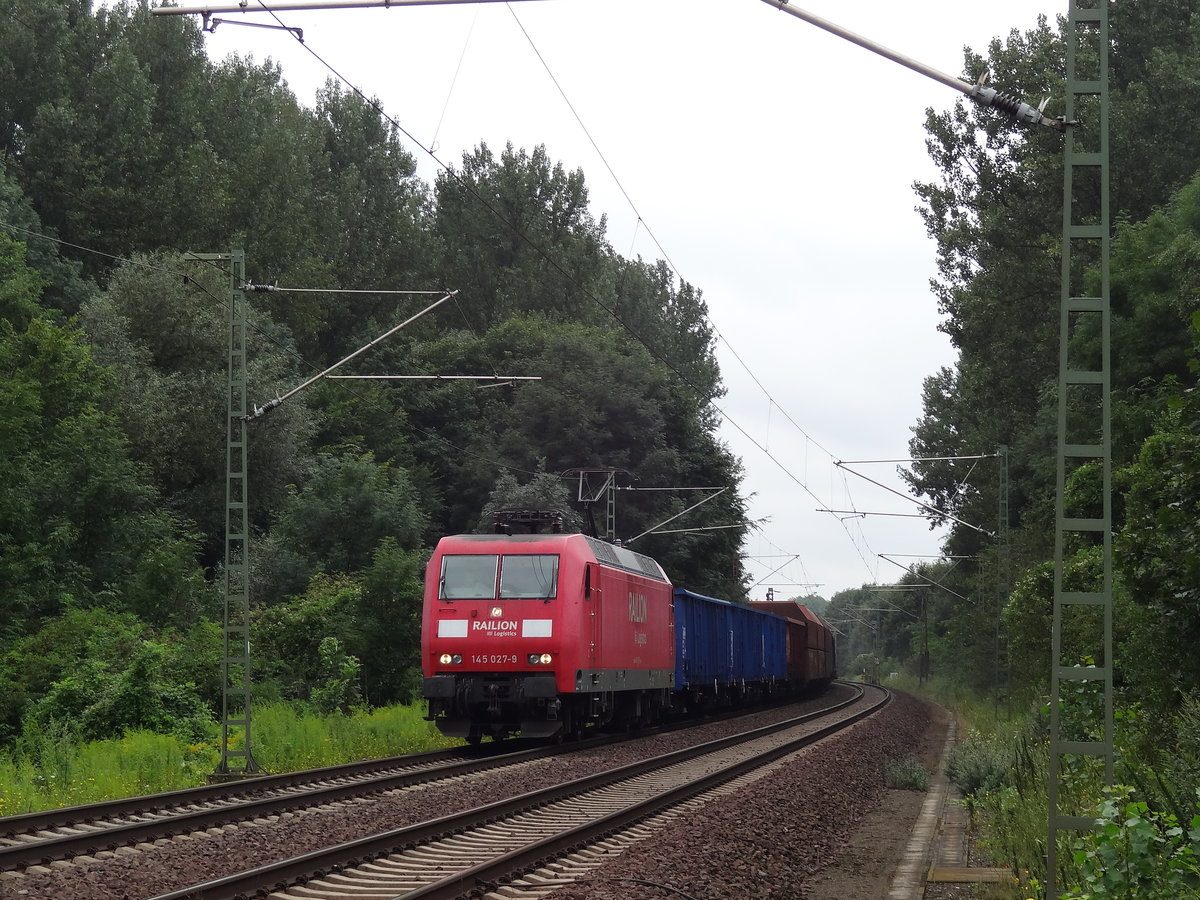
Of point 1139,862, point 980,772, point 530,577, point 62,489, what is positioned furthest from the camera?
point 62,489

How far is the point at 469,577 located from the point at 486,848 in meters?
10.1

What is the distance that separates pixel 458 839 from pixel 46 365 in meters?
26.0

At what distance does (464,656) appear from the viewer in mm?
20750

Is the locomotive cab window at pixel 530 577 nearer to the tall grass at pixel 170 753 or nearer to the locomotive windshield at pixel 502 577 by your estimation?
the locomotive windshield at pixel 502 577

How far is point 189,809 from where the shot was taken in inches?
528

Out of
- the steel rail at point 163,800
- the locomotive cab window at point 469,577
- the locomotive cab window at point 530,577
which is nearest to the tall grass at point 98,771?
the steel rail at point 163,800

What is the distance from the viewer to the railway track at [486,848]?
30.4ft

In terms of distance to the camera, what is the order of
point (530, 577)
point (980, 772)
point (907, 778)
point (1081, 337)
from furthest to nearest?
1. point (1081, 337)
2. point (530, 577)
3. point (907, 778)
4. point (980, 772)

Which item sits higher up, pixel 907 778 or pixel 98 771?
pixel 98 771

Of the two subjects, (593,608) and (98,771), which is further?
(593,608)

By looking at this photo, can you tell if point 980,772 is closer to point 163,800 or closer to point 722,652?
point 163,800

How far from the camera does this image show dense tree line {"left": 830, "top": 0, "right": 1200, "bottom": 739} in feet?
47.8

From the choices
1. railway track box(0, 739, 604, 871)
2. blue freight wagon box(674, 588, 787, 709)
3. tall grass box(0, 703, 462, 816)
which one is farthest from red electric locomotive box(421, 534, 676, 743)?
blue freight wagon box(674, 588, 787, 709)

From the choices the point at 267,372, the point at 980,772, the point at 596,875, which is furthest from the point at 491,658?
the point at 267,372
